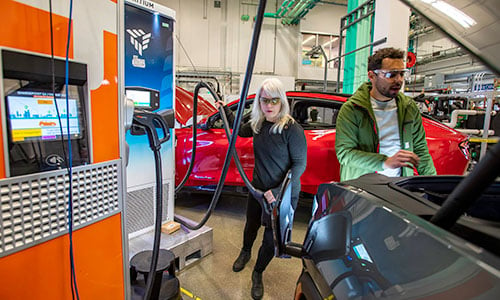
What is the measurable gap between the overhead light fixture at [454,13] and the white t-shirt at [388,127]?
140 centimetres

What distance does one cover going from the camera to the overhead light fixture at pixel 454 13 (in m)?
0.51

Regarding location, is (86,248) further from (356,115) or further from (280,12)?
(280,12)

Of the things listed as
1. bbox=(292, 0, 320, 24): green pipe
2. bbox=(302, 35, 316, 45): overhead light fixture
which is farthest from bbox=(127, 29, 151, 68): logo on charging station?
bbox=(302, 35, 316, 45): overhead light fixture

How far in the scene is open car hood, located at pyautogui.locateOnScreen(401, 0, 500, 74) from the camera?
0.48m

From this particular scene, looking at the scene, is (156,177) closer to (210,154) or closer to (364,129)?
(364,129)

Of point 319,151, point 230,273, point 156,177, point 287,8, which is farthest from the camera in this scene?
point 287,8

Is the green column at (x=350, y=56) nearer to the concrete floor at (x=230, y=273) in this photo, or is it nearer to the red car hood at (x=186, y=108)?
the red car hood at (x=186, y=108)

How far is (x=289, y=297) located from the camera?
2127 millimetres

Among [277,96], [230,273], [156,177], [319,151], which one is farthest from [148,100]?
[319,151]

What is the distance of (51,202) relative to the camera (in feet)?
3.08

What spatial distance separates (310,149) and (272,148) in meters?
1.19

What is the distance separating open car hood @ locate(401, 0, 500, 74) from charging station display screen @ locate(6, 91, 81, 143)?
41.0 inches

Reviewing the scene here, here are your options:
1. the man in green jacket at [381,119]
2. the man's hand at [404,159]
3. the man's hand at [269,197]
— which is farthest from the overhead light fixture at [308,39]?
the man's hand at [404,159]

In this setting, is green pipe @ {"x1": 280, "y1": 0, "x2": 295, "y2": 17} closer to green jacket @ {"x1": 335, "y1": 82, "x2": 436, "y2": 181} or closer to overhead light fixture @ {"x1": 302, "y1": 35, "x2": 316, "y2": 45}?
overhead light fixture @ {"x1": 302, "y1": 35, "x2": 316, "y2": 45}
